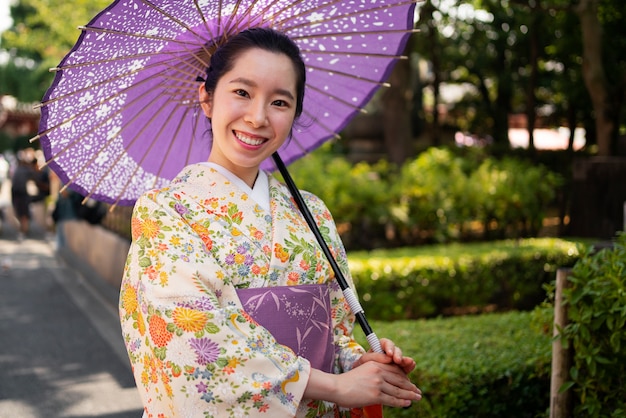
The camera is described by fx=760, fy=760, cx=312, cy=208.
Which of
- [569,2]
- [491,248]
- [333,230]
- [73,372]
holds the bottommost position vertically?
[73,372]

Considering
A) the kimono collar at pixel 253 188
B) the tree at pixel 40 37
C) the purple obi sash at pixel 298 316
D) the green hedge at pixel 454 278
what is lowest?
the green hedge at pixel 454 278

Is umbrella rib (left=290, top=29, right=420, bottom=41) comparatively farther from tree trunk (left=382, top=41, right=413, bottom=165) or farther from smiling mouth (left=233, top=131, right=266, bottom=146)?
tree trunk (left=382, top=41, right=413, bottom=165)


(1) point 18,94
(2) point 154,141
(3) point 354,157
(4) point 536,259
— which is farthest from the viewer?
(1) point 18,94

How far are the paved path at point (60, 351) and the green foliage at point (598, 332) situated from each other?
2909 millimetres

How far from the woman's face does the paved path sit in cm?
318

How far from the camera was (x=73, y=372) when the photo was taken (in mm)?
5863

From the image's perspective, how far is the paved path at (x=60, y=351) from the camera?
5098 mm

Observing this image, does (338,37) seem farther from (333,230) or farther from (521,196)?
(521,196)

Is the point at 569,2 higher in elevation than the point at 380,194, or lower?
higher

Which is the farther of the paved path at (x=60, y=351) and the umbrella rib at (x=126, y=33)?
the paved path at (x=60, y=351)

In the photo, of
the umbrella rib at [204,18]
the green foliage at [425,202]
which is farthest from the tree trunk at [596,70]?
the umbrella rib at [204,18]

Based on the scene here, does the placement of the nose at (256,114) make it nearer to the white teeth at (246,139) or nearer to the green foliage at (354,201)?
the white teeth at (246,139)

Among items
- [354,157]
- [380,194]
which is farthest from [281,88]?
[354,157]

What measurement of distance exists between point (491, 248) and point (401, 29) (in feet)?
17.7
